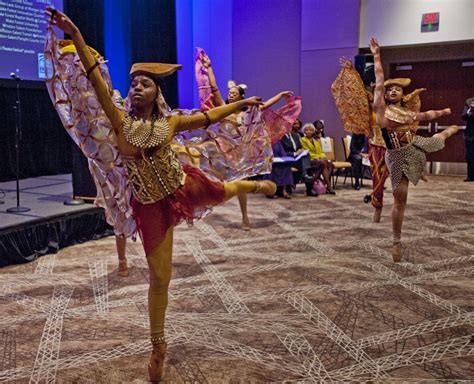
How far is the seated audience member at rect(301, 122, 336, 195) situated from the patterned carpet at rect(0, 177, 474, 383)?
2.85m

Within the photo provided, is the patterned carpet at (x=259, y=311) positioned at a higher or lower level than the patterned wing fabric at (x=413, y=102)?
lower

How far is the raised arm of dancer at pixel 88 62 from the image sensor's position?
219 cm

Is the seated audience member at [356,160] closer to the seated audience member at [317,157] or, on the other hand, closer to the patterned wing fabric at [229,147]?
the seated audience member at [317,157]

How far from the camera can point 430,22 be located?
10164 millimetres

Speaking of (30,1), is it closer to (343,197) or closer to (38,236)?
(38,236)

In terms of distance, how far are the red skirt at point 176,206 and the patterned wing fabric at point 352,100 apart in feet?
10.5

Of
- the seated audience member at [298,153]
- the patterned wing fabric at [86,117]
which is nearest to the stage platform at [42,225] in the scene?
the patterned wing fabric at [86,117]

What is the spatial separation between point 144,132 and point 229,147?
1.30 m

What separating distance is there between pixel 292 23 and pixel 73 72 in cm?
931

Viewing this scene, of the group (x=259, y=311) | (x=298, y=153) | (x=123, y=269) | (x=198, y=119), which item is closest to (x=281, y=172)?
(x=298, y=153)

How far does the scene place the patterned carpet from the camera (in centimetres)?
258

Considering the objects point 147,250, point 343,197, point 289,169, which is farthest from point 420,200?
point 147,250

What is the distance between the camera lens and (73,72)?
108 inches

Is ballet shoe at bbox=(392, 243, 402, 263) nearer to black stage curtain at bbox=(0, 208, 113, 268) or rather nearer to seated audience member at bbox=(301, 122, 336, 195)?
black stage curtain at bbox=(0, 208, 113, 268)
